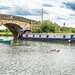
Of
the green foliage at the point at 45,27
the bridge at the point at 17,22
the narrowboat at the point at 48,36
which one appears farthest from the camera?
the green foliage at the point at 45,27

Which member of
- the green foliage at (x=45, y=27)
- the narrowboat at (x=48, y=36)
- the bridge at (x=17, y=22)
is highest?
the bridge at (x=17, y=22)

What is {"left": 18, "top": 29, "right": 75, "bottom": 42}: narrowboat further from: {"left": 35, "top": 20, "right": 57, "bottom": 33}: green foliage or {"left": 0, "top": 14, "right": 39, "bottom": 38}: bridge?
{"left": 35, "top": 20, "right": 57, "bottom": 33}: green foliage


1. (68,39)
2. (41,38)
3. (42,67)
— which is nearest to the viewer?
(42,67)

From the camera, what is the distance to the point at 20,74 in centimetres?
1009

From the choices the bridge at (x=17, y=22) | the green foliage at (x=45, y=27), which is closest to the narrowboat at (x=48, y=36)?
the bridge at (x=17, y=22)

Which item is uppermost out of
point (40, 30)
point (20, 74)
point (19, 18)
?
point (19, 18)

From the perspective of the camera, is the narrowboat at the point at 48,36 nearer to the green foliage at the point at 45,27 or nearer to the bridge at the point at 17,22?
the bridge at the point at 17,22

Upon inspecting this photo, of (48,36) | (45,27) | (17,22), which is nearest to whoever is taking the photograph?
(48,36)

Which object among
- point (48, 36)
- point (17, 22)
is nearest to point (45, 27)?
point (48, 36)

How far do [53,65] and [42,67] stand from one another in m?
0.94

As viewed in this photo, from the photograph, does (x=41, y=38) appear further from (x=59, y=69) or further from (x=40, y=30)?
(x=59, y=69)

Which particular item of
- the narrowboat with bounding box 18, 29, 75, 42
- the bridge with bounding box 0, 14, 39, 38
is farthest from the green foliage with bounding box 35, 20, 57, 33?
the narrowboat with bounding box 18, 29, 75, 42

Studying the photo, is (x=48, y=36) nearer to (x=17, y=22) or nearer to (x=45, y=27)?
(x=45, y=27)

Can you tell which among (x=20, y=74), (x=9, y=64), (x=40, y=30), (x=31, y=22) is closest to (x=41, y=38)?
(x=40, y=30)
